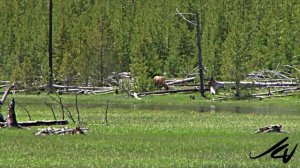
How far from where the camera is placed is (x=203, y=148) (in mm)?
27578

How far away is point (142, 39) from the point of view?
243ft

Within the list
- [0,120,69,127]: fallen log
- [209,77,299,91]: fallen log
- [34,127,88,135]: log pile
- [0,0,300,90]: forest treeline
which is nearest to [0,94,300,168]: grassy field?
[34,127,88,135]: log pile

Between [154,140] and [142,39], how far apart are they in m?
44.9

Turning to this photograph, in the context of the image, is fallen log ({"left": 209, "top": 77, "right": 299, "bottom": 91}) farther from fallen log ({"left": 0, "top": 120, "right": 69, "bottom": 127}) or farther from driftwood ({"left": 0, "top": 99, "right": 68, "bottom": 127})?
driftwood ({"left": 0, "top": 99, "right": 68, "bottom": 127})

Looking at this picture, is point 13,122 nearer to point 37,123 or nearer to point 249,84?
point 37,123

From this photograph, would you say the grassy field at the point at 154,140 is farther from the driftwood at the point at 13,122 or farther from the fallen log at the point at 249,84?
the fallen log at the point at 249,84

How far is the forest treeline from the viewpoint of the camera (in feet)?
230

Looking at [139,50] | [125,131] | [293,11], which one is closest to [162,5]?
[293,11]

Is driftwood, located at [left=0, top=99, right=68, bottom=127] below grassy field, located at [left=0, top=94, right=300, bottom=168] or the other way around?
the other way around

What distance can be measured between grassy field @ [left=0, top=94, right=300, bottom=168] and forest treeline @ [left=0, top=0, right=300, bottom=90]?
19434 millimetres

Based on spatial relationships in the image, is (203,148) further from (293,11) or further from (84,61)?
(293,11)

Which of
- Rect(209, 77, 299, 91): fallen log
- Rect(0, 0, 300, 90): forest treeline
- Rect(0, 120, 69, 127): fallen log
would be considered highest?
Rect(0, 0, 300, 90): forest treeline

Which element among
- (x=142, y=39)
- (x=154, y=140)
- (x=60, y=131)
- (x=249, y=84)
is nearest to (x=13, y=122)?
(x=60, y=131)

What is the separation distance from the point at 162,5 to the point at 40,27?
50.4 feet
